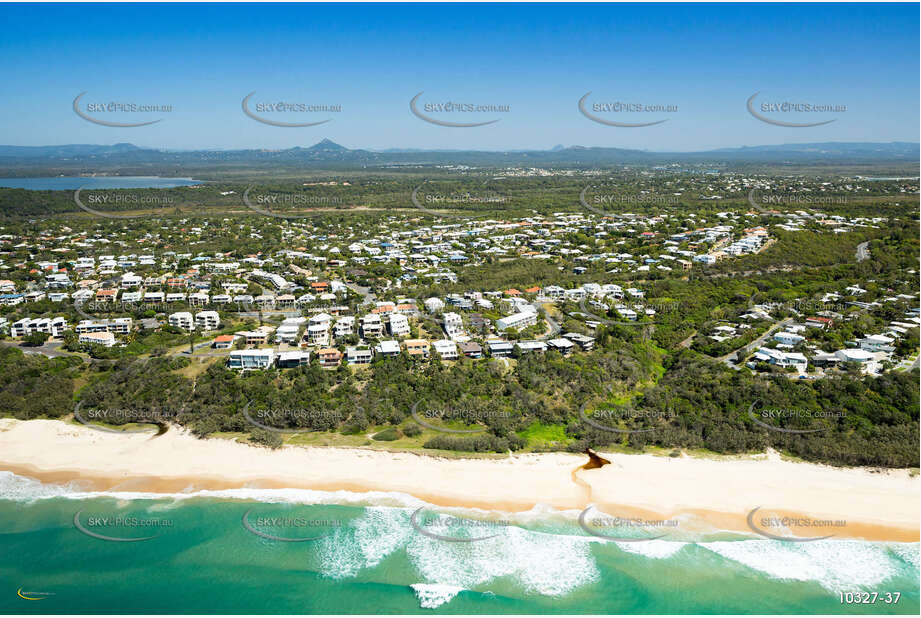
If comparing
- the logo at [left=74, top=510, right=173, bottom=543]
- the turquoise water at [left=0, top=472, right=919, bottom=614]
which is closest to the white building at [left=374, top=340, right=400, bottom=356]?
the turquoise water at [left=0, top=472, right=919, bottom=614]

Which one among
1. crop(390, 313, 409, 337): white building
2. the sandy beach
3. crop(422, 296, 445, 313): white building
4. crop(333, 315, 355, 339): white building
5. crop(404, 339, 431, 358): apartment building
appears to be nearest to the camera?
the sandy beach

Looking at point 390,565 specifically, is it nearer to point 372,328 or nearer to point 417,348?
point 417,348

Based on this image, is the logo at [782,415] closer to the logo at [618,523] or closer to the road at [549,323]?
the logo at [618,523]

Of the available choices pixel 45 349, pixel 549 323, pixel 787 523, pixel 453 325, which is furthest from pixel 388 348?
pixel 45 349

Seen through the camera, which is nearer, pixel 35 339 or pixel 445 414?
pixel 445 414

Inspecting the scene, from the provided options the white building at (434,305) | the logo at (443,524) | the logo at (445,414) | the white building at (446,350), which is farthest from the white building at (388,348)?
the logo at (443,524)

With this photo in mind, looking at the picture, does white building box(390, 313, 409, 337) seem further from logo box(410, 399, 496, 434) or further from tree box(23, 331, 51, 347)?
tree box(23, 331, 51, 347)
